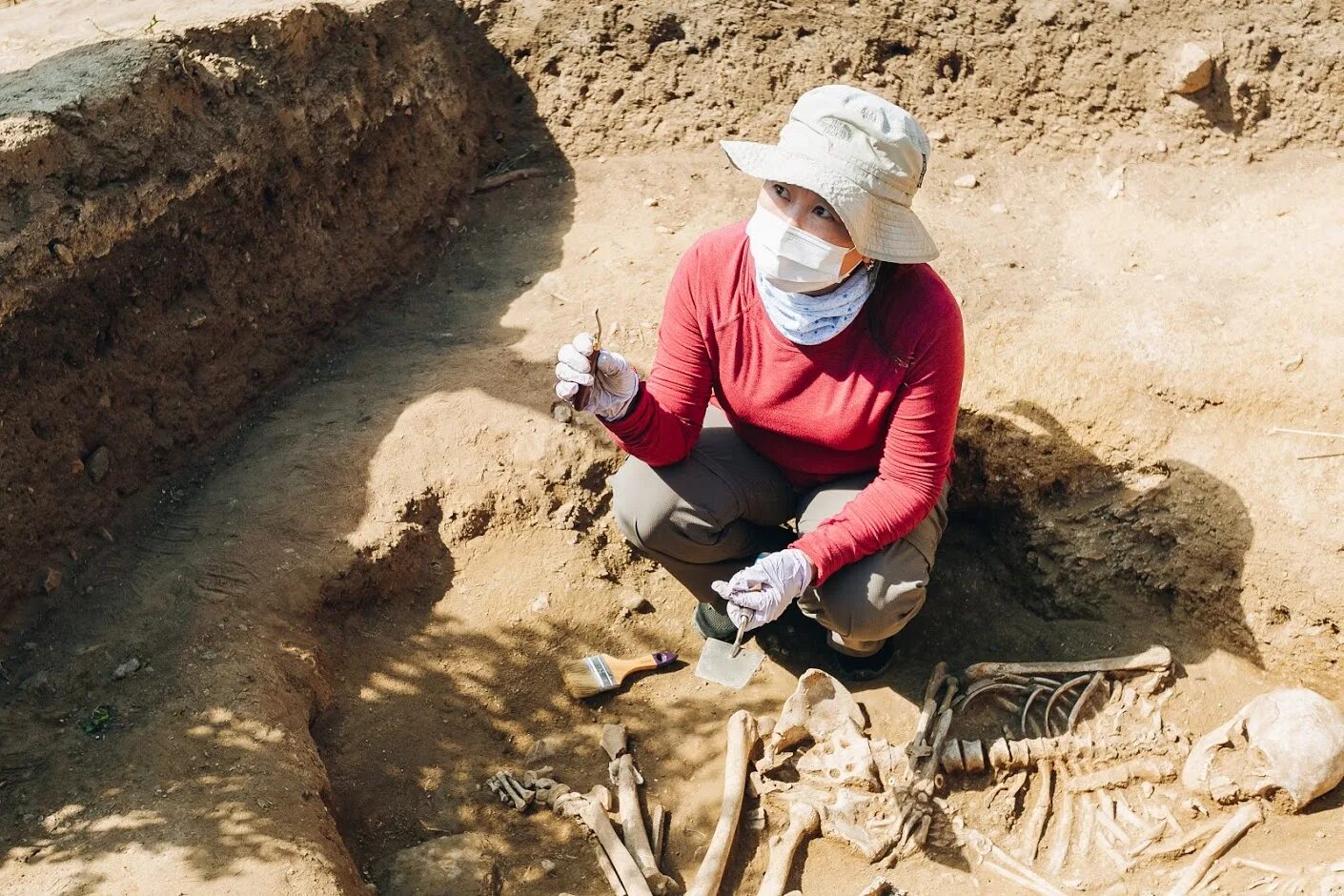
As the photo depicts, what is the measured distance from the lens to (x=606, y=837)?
3184 mm

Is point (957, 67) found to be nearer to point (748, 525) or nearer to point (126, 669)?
point (748, 525)

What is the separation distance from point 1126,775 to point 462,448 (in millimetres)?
2437

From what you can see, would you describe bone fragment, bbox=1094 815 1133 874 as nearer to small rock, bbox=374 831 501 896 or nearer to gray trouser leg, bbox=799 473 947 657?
gray trouser leg, bbox=799 473 947 657

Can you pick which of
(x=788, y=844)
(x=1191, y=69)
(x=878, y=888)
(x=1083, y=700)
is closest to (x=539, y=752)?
(x=788, y=844)

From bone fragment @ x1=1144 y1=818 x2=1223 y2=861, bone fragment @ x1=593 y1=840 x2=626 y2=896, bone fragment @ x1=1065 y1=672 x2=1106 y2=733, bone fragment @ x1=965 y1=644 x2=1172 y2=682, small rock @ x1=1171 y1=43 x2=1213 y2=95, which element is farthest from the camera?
small rock @ x1=1171 y1=43 x2=1213 y2=95

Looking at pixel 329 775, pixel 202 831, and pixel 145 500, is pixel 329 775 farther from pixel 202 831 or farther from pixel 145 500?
pixel 145 500

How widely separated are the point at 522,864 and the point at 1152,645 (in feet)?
7.19

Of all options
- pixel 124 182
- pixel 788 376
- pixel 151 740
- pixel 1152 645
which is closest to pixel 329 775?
pixel 151 740

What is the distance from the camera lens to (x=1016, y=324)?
419 centimetres

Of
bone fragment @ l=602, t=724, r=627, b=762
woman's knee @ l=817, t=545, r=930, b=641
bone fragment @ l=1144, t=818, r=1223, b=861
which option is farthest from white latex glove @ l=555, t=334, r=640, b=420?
bone fragment @ l=1144, t=818, r=1223, b=861

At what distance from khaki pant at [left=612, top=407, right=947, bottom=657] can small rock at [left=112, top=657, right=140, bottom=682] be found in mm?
1501

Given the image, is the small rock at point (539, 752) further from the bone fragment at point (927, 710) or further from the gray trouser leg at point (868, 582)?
the bone fragment at point (927, 710)

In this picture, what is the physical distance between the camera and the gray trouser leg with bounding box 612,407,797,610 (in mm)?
3453

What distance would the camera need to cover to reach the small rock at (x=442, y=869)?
3.11m
